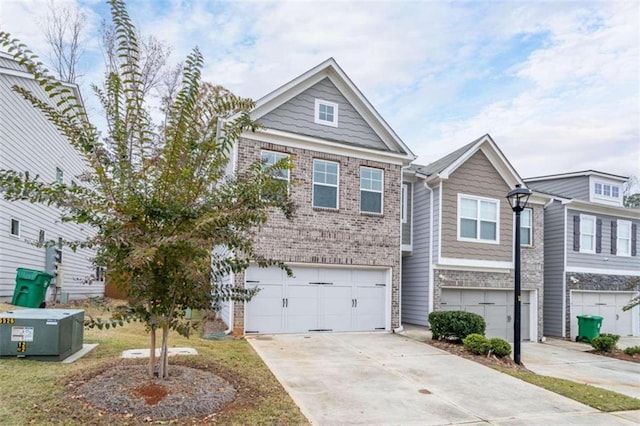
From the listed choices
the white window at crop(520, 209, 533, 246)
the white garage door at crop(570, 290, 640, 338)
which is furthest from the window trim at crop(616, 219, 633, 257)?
the white window at crop(520, 209, 533, 246)

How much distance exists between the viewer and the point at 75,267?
18203 mm

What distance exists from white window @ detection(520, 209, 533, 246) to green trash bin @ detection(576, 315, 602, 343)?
12.5 feet

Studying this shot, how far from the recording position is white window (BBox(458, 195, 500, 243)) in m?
15.3

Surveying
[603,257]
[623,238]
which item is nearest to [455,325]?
[603,257]

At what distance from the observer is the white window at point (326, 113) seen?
13500 mm

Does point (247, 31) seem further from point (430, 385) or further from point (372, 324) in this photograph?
point (430, 385)

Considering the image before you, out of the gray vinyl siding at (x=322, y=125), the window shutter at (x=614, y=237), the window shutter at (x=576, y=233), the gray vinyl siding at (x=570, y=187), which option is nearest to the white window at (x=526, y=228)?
the window shutter at (x=576, y=233)

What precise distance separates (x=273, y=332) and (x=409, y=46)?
30.7 feet

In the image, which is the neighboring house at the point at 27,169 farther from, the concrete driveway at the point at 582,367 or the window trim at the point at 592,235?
the window trim at the point at 592,235

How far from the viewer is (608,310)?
1967 centimetres

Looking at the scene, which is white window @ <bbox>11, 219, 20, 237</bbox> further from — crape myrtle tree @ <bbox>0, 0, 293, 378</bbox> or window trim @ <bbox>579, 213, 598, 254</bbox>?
window trim @ <bbox>579, 213, 598, 254</bbox>

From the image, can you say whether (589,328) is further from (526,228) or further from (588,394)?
(588,394)

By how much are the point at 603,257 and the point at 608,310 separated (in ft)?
7.72

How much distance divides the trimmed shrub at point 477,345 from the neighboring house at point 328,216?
3.02 m
